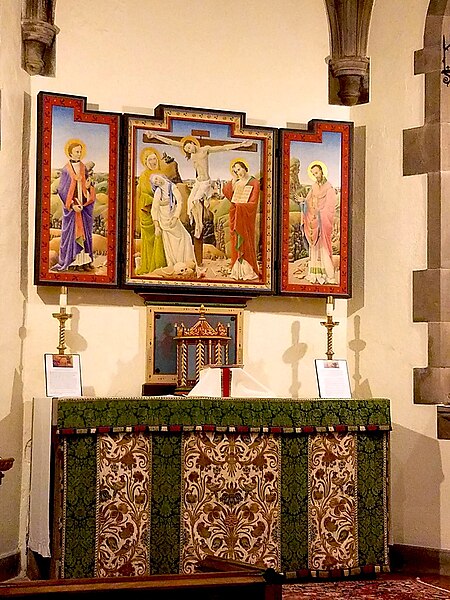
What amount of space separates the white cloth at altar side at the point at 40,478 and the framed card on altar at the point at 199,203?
128cm

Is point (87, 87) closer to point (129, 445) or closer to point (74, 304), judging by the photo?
point (74, 304)

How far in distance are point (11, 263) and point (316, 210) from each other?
2469mm

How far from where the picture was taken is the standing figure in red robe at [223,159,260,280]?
8.51 m

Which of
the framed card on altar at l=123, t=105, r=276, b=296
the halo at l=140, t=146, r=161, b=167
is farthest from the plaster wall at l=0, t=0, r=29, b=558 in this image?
the halo at l=140, t=146, r=161, b=167

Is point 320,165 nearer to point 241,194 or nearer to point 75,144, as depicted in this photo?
point 241,194

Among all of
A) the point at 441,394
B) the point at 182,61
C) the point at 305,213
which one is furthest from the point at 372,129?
the point at 441,394

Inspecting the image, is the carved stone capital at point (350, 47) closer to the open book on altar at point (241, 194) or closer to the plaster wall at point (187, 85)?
the plaster wall at point (187, 85)

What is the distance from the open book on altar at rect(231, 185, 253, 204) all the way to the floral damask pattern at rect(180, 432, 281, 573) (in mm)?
2067

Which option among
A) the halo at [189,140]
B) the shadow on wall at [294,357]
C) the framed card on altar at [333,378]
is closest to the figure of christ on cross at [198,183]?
the halo at [189,140]

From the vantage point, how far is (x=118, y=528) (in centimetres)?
703

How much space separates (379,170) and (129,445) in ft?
10.5

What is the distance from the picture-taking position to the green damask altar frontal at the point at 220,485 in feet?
22.9

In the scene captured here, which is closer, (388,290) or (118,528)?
(118,528)

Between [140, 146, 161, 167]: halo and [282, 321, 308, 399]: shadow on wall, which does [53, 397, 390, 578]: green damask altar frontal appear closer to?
[282, 321, 308, 399]: shadow on wall
